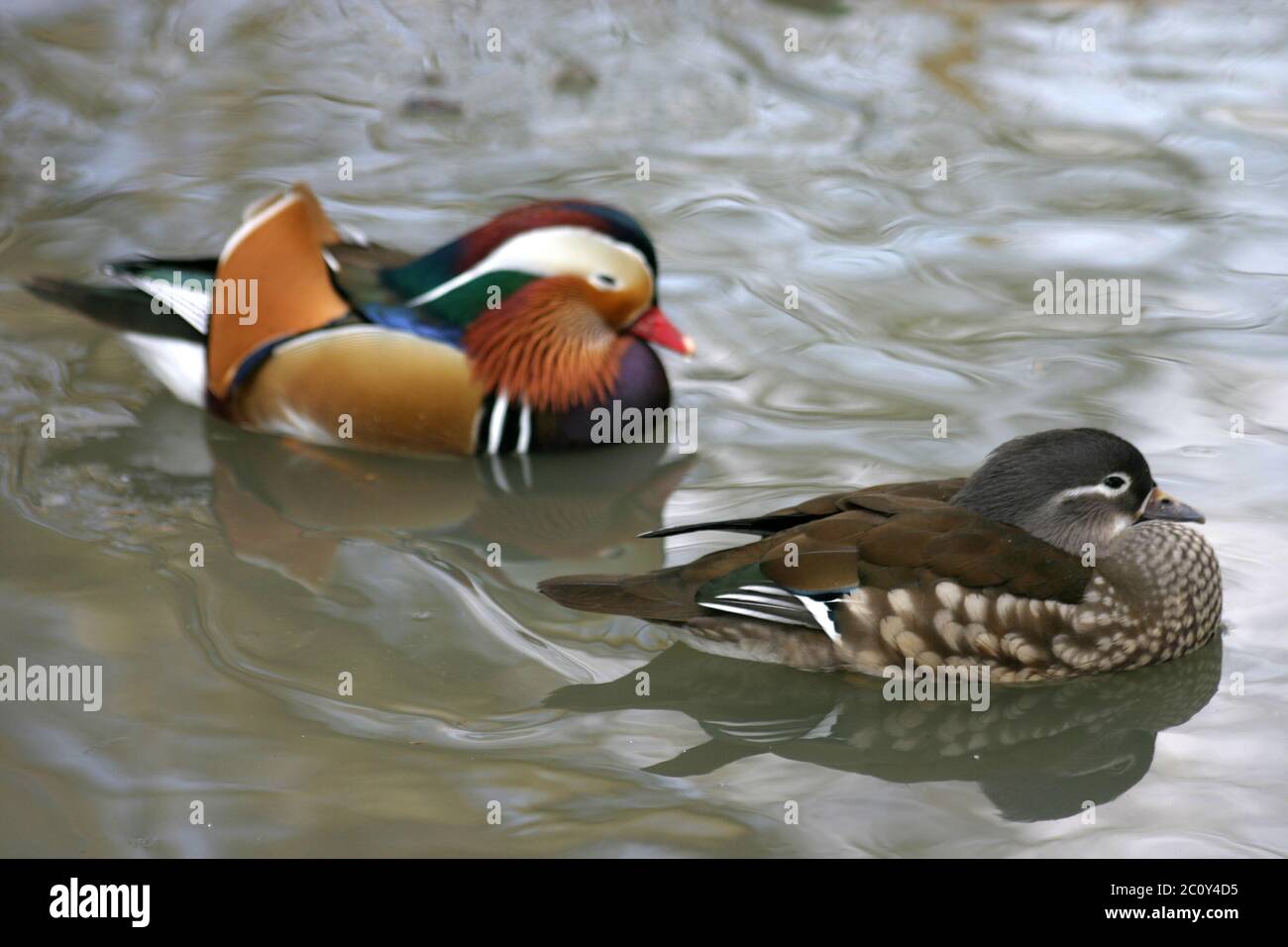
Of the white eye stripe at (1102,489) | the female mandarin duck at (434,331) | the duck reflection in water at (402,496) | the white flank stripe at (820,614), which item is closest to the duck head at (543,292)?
the female mandarin duck at (434,331)

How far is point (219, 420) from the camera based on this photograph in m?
5.61

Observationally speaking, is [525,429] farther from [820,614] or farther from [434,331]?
[820,614]

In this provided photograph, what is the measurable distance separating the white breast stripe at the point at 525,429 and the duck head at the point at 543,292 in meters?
0.03

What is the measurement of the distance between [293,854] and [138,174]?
4.67 m

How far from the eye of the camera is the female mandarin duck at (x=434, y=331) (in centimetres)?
523

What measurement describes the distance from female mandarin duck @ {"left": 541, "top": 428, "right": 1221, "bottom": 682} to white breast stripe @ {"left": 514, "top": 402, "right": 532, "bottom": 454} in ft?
3.95

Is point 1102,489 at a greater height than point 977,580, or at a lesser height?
greater

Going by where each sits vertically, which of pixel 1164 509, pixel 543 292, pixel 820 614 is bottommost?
pixel 820 614

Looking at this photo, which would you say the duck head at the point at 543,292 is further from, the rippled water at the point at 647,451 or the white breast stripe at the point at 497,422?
the rippled water at the point at 647,451

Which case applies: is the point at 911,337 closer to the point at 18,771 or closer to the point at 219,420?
the point at 219,420

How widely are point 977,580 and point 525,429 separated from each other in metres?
1.82

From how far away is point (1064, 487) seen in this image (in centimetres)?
412

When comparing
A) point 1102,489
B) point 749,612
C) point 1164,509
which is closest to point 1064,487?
point 1102,489
